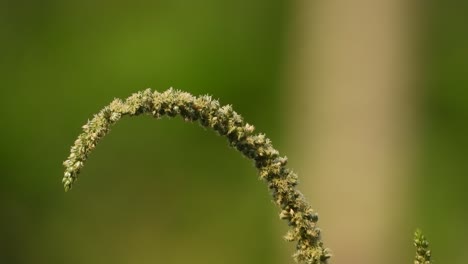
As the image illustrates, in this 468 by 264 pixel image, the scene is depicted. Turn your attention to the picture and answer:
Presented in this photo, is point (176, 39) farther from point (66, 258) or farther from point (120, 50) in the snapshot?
point (66, 258)

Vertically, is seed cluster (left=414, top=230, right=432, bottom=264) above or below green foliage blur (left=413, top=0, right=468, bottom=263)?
below

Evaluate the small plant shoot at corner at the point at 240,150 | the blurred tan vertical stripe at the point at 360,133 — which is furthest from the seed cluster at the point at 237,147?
the blurred tan vertical stripe at the point at 360,133

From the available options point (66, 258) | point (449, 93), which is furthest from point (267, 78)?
point (66, 258)

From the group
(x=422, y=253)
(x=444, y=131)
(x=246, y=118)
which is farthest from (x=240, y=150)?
(x=444, y=131)

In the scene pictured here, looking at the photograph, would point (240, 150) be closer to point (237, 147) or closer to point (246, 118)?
point (237, 147)

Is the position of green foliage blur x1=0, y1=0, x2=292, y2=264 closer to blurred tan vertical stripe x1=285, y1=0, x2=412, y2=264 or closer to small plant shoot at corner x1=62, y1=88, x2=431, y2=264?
blurred tan vertical stripe x1=285, y1=0, x2=412, y2=264

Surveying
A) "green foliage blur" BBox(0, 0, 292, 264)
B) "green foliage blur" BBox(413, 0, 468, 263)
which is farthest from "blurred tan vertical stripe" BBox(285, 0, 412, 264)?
"green foliage blur" BBox(0, 0, 292, 264)
